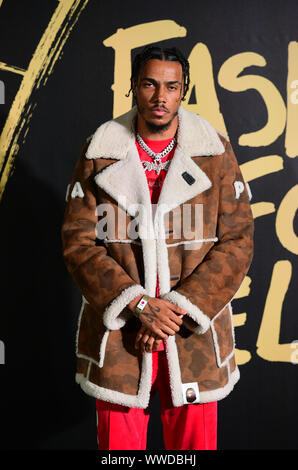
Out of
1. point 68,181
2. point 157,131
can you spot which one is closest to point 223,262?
point 157,131

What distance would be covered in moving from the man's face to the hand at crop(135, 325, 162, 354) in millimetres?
544

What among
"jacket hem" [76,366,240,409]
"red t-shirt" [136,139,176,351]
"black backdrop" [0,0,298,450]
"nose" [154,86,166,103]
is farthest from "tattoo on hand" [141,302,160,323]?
"black backdrop" [0,0,298,450]

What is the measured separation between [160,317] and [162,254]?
0.17 metres

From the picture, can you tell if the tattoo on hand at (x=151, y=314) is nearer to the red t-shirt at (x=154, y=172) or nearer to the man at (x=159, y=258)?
the man at (x=159, y=258)

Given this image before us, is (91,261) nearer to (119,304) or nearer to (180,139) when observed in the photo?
(119,304)

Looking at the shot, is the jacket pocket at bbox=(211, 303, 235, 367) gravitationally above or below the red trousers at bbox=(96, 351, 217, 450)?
above

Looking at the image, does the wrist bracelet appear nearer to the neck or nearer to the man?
the man

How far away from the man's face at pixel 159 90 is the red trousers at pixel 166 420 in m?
0.63

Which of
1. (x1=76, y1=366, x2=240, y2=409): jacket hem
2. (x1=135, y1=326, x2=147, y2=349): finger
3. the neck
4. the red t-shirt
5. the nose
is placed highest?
the nose

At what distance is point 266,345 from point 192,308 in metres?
0.81

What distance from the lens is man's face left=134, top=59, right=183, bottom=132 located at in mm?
1279

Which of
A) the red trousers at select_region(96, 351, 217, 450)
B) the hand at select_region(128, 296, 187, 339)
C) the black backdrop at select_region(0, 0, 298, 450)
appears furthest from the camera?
the black backdrop at select_region(0, 0, 298, 450)

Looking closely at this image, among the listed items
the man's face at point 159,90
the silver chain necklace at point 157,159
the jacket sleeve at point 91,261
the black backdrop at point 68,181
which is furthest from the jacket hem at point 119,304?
the black backdrop at point 68,181
